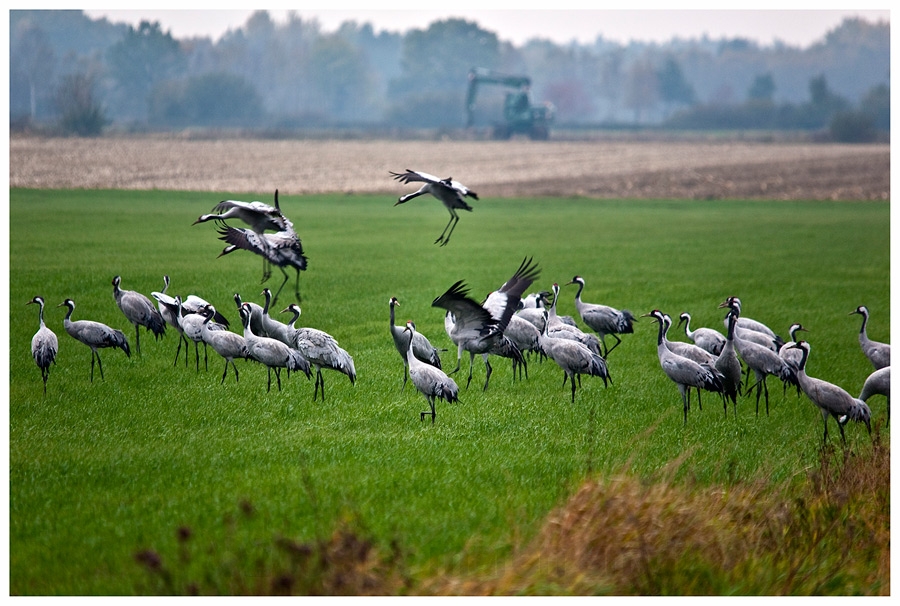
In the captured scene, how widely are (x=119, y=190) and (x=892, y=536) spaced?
31383 millimetres

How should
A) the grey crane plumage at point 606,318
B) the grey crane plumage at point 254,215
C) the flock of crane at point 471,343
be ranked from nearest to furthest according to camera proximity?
1. the grey crane plumage at point 254,215
2. the flock of crane at point 471,343
3. the grey crane plumage at point 606,318

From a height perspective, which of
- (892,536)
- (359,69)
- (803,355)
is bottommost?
(892,536)

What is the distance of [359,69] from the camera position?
70.5 m

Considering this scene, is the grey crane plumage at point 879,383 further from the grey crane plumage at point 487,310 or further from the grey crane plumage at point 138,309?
the grey crane plumage at point 138,309

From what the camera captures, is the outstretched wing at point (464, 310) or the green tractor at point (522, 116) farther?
the green tractor at point (522, 116)

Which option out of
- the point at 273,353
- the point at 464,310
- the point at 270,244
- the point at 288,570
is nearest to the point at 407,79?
the point at 273,353

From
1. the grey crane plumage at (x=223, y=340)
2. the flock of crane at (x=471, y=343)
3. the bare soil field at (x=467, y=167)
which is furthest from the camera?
the bare soil field at (x=467, y=167)

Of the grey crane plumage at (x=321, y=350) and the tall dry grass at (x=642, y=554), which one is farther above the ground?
the grey crane plumage at (x=321, y=350)

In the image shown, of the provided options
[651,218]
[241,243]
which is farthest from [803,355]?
[651,218]

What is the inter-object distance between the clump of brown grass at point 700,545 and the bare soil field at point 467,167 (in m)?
27.7

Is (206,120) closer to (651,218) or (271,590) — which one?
(651,218)

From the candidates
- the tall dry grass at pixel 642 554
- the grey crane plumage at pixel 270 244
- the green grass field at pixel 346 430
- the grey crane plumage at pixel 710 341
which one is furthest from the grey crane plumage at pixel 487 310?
the grey crane plumage at pixel 710 341

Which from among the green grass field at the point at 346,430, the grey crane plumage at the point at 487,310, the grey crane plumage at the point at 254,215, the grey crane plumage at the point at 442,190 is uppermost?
the grey crane plumage at the point at 442,190

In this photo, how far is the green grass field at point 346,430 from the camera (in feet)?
24.8
